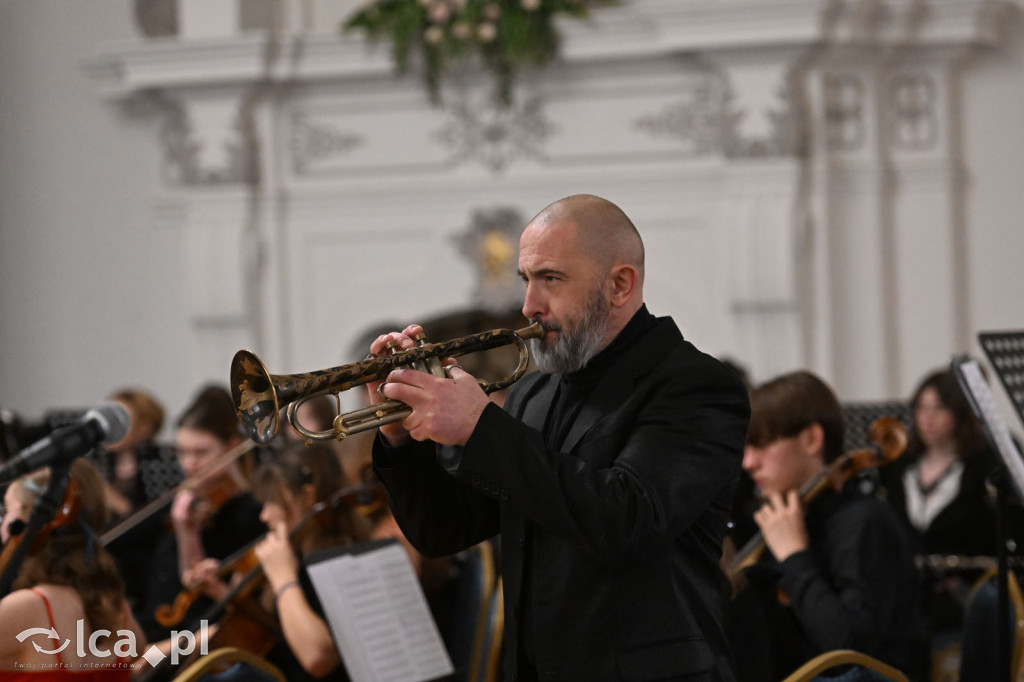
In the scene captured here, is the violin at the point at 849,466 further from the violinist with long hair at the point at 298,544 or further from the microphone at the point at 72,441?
the microphone at the point at 72,441

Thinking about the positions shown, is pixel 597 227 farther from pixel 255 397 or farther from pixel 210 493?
pixel 210 493

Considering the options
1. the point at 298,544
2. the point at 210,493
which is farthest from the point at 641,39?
the point at 298,544

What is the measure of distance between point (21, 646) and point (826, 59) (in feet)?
19.1

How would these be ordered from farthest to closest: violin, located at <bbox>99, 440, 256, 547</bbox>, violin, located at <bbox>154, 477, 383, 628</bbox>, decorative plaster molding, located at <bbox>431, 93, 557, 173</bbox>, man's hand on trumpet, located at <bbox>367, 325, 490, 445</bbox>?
decorative plaster molding, located at <bbox>431, 93, 557, 173</bbox> → violin, located at <bbox>99, 440, 256, 547</bbox> → violin, located at <bbox>154, 477, 383, 628</bbox> → man's hand on trumpet, located at <bbox>367, 325, 490, 445</bbox>

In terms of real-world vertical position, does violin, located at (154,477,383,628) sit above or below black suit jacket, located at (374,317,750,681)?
below

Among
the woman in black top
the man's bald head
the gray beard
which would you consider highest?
the man's bald head

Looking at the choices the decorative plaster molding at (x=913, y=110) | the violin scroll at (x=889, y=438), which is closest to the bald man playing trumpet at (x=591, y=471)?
the violin scroll at (x=889, y=438)

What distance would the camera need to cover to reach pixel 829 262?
24.4 feet

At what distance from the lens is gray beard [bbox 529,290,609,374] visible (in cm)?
236

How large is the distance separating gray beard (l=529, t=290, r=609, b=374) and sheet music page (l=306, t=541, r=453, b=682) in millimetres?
1084

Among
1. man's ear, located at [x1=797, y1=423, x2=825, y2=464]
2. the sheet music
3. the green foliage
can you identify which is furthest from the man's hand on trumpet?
the green foliage

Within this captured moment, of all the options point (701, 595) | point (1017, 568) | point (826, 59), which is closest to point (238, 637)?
point (701, 595)

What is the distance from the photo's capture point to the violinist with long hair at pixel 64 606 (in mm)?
2783

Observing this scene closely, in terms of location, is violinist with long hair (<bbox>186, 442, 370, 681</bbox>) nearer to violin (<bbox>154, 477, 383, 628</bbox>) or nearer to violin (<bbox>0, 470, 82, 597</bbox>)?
violin (<bbox>154, 477, 383, 628</bbox>)
